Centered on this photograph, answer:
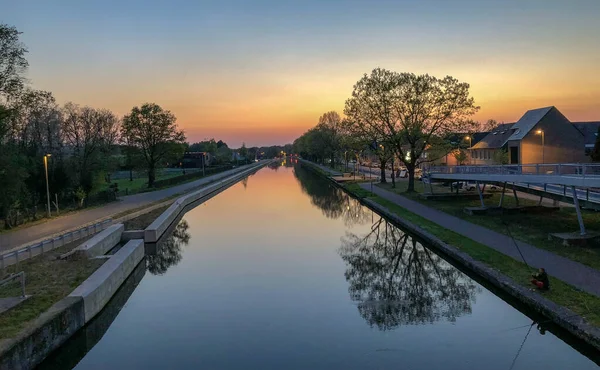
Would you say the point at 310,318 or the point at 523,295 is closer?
the point at 523,295

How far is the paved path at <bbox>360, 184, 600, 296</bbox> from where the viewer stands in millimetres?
12297

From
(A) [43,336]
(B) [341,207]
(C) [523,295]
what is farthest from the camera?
(B) [341,207]

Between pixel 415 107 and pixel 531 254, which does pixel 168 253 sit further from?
pixel 415 107

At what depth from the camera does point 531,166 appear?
21531mm

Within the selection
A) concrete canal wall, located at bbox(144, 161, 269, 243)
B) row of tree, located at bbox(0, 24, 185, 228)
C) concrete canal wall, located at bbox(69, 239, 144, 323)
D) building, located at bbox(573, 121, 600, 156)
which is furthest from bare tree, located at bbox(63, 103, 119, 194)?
building, located at bbox(573, 121, 600, 156)

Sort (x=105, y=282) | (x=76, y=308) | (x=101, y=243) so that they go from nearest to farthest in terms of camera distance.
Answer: (x=76, y=308)
(x=105, y=282)
(x=101, y=243)

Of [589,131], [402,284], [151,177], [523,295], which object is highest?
[589,131]

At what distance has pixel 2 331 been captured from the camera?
9438 mm

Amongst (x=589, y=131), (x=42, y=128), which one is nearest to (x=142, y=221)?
(x=42, y=128)

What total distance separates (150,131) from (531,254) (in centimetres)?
4806

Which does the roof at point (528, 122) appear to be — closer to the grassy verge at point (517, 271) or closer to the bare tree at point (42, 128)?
the grassy verge at point (517, 271)

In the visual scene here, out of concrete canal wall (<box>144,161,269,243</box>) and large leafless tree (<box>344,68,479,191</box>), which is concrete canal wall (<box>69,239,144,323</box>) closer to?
concrete canal wall (<box>144,161,269,243</box>)

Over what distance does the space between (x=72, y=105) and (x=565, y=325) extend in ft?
200

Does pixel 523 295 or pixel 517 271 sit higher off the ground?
pixel 517 271
